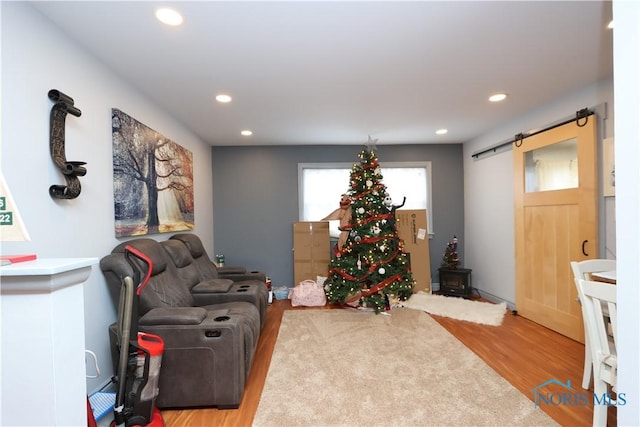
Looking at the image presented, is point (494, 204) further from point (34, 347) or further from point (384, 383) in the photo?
point (34, 347)

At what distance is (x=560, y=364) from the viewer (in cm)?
244

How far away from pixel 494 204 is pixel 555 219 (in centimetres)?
107

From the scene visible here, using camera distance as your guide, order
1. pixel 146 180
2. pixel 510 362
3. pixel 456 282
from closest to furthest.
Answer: pixel 510 362 < pixel 146 180 < pixel 456 282

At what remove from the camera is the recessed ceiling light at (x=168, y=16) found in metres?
1.67

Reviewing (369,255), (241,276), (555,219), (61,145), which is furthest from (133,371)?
(555,219)

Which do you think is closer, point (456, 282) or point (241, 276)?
point (241, 276)

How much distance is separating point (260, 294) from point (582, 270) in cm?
275

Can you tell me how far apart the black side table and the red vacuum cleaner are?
4.06 meters

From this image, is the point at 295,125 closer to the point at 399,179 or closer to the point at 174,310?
the point at 399,179

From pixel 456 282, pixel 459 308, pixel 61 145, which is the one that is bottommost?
pixel 459 308

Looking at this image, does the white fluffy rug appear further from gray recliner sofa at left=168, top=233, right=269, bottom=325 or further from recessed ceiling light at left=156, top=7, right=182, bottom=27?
recessed ceiling light at left=156, top=7, right=182, bottom=27

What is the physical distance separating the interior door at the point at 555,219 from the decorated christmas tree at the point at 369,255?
4.64ft

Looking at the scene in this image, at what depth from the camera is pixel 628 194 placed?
91cm

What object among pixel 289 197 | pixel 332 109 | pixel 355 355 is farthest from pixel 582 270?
pixel 289 197
